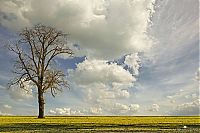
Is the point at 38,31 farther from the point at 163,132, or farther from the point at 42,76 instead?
the point at 163,132

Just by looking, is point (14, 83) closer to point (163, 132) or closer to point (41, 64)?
point (41, 64)

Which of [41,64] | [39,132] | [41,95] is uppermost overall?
[41,64]

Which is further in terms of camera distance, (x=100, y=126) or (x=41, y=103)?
(x=41, y=103)

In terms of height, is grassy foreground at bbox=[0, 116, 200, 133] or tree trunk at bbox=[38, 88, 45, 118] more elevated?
tree trunk at bbox=[38, 88, 45, 118]

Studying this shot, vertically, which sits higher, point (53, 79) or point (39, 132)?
point (53, 79)

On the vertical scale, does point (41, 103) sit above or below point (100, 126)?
above

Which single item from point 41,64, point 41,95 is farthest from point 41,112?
point 41,64

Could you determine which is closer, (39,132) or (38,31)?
(39,132)

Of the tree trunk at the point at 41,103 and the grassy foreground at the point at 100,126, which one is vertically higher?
the tree trunk at the point at 41,103

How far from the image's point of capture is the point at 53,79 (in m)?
63.3

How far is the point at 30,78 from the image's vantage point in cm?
6312

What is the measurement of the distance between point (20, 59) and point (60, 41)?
23.5ft

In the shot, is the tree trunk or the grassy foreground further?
the tree trunk

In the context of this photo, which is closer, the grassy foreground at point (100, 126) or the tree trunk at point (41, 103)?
the grassy foreground at point (100, 126)
